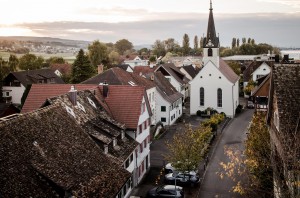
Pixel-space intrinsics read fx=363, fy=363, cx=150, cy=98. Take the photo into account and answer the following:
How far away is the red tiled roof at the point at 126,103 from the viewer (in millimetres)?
36716

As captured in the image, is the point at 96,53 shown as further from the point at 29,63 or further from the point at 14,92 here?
the point at 14,92

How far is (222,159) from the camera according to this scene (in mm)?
44781

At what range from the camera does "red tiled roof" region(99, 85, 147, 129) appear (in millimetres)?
36716

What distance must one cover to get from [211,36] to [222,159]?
39.1 m

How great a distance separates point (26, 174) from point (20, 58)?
396ft

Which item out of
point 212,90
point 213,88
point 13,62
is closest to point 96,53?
point 13,62

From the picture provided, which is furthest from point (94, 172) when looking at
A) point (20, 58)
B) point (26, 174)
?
point (20, 58)

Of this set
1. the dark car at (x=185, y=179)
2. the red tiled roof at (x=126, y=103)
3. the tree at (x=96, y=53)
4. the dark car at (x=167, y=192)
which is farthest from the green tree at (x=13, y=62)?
the dark car at (x=167, y=192)

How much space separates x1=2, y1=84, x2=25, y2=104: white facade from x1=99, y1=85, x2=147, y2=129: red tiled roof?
50917 millimetres

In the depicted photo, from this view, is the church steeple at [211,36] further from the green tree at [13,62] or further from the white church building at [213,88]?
the green tree at [13,62]

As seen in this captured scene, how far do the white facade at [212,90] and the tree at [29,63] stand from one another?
233 feet

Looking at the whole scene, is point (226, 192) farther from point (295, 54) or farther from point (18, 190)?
point (295, 54)

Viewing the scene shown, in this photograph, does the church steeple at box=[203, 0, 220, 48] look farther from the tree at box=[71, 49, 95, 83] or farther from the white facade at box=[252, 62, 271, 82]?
the tree at box=[71, 49, 95, 83]

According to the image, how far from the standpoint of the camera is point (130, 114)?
37000 millimetres
